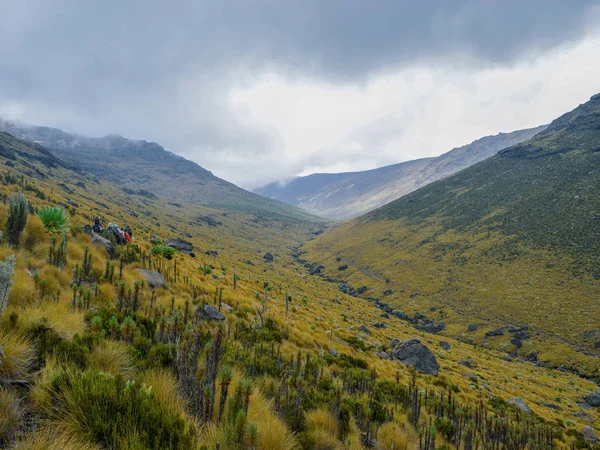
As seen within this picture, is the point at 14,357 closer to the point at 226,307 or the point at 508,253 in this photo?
the point at 226,307

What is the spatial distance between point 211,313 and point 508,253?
7830 cm

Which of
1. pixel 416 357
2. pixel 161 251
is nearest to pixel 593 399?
pixel 416 357

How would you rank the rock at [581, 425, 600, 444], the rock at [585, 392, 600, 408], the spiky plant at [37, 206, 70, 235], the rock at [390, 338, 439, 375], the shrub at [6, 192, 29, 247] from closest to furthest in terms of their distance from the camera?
1. the shrub at [6, 192, 29, 247]
2. the spiky plant at [37, 206, 70, 235]
3. the rock at [581, 425, 600, 444]
4. the rock at [390, 338, 439, 375]
5. the rock at [585, 392, 600, 408]

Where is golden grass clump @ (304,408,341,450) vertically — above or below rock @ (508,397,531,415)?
above

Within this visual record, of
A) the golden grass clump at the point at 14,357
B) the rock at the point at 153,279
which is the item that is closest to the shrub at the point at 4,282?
the golden grass clump at the point at 14,357

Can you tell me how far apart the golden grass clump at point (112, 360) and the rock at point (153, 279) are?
8.42m

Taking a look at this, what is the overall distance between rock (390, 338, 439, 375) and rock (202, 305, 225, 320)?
15.6m

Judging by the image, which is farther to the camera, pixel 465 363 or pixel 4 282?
pixel 465 363

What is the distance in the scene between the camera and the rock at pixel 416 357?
2168cm

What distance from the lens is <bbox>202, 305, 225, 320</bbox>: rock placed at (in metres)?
12.3

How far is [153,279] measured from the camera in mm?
13602

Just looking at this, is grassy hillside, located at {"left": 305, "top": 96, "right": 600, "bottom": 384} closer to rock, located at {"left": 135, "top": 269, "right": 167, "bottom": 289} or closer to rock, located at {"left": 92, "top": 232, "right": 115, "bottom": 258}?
rock, located at {"left": 135, "top": 269, "right": 167, "bottom": 289}

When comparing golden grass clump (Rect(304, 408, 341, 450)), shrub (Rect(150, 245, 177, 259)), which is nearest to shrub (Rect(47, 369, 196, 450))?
golden grass clump (Rect(304, 408, 341, 450))

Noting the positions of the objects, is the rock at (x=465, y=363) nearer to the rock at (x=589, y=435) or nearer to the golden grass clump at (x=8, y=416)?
the rock at (x=589, y=435)
